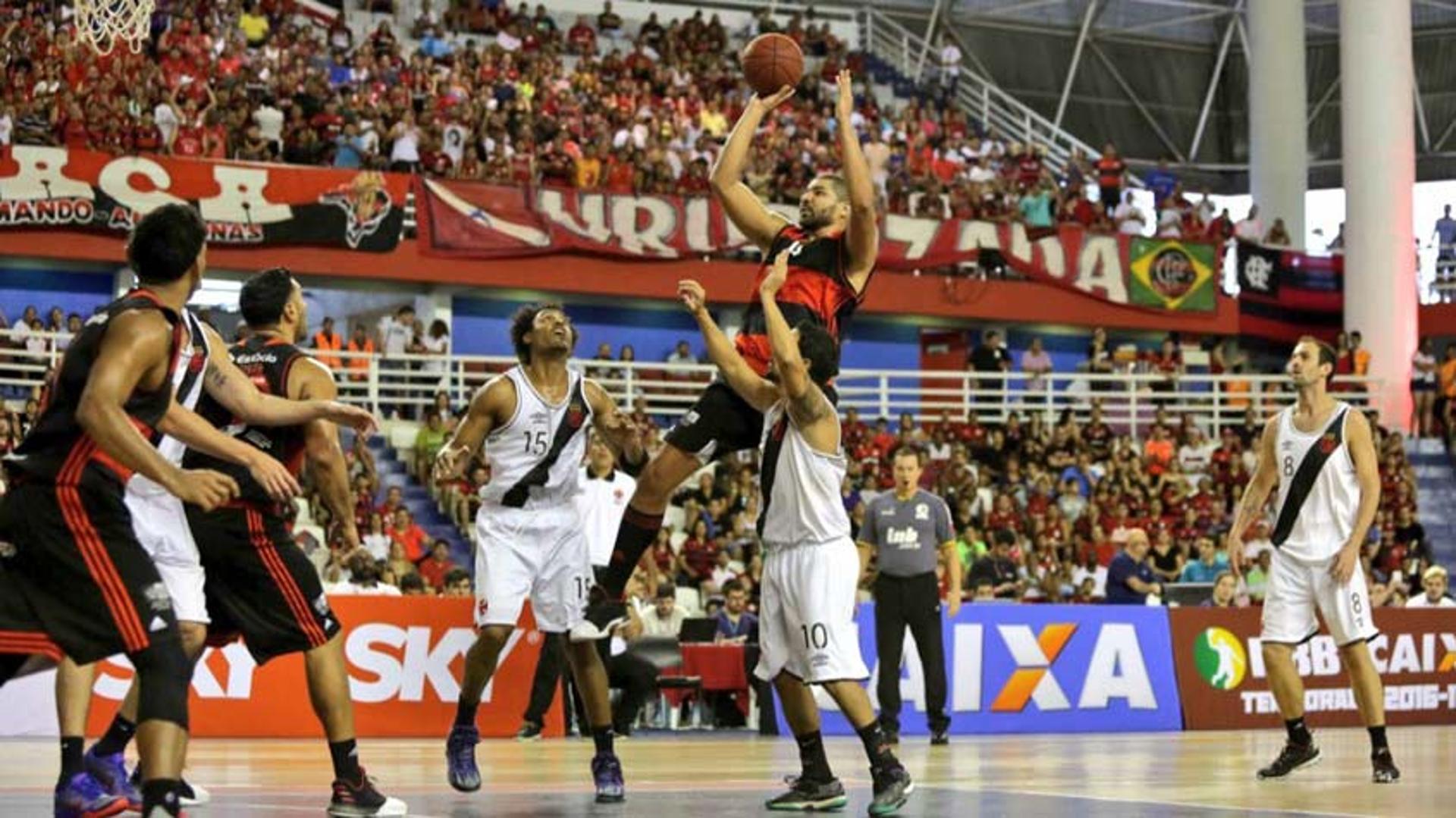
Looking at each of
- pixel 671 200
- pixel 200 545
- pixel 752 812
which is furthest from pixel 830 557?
pixel 671 200

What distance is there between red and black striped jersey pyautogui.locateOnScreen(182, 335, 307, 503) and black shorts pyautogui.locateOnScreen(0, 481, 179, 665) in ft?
5.64

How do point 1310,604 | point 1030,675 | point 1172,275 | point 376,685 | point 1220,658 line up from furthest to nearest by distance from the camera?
point 1172,275
point 1220,658
point 1030,675
point 376,685
point 1310,604

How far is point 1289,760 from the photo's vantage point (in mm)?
12133

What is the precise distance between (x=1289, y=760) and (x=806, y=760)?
3627 mm

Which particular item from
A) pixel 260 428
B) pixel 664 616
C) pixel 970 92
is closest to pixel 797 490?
pixel 260 428

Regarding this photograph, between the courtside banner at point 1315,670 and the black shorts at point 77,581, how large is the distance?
14.4 m

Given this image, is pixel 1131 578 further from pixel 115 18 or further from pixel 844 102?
pixel 844 102

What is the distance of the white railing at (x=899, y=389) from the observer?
90.9 feet

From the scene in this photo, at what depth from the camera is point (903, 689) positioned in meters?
19.0

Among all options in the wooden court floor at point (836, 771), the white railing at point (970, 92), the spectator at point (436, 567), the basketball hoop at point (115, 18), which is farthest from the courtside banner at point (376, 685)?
the white railing at point (970, 92)

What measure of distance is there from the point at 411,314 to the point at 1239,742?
53.8 feet

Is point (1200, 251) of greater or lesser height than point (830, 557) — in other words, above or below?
above

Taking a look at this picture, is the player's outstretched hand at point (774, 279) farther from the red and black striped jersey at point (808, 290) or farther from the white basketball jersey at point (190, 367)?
the white basketball jersey at point (190, 367)

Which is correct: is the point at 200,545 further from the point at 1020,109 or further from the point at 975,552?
the point at 1020,109
